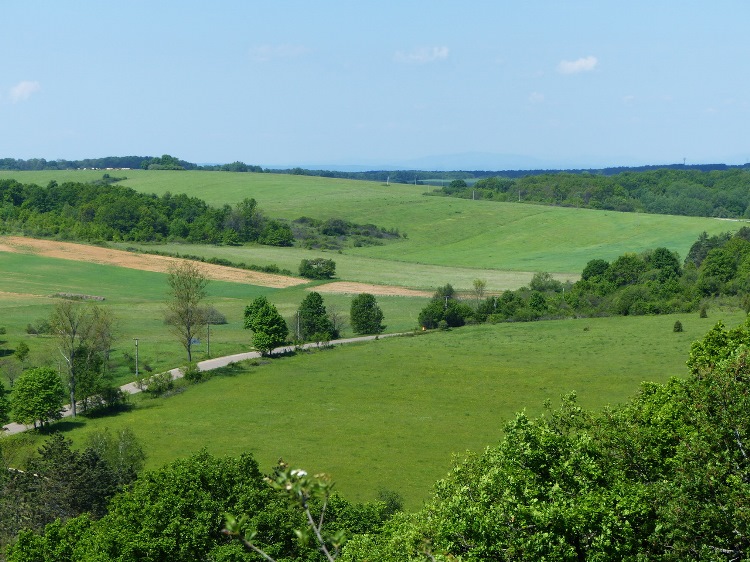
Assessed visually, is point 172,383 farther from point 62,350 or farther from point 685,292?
point 685,292

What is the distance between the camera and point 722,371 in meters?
18.6

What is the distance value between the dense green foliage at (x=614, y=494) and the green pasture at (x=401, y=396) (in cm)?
1924

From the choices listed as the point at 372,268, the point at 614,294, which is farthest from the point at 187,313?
the point at 372,268

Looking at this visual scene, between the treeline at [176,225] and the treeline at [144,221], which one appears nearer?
the treeline at [176,225]

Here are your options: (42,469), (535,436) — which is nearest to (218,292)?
(42,469)

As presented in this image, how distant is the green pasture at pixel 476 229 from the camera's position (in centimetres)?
13012

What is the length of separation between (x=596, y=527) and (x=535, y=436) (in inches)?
98.3

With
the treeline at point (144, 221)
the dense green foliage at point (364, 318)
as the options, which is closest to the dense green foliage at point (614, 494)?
the dense green foliage at point (364, 318)

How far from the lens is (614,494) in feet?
56.1

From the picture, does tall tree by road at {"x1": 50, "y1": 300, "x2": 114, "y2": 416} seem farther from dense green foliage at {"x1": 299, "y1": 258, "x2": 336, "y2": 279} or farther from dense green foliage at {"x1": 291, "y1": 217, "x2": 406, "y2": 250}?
dense green foliage at {"x1": 291, "y1": 217, "x2": 406, "y2": 250}

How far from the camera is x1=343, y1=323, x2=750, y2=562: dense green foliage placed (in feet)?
52.3

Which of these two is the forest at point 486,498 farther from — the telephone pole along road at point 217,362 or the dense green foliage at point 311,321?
the dense green foliage at point 311,321

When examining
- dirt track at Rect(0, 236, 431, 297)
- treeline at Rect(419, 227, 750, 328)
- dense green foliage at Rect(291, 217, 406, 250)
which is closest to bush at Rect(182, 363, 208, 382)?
treeline at Rect(419, 227, 750, 328)

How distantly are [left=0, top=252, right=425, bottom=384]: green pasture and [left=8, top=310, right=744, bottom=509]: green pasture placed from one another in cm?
825
